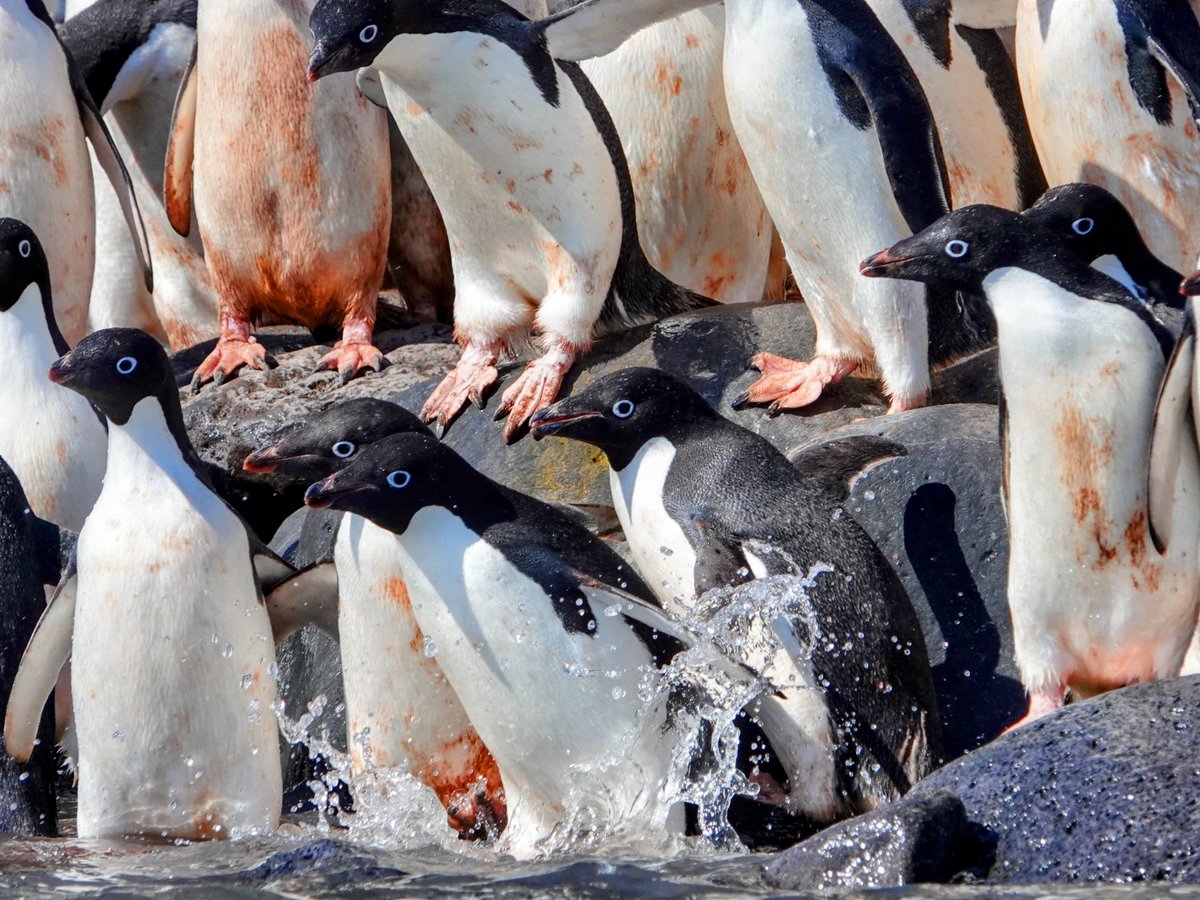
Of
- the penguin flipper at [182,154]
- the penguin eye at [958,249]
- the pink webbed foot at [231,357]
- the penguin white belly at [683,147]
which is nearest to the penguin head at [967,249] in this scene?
the penguin eye at [958,249]

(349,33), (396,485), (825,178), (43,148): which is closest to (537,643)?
(396,485)

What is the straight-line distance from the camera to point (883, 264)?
3.78m

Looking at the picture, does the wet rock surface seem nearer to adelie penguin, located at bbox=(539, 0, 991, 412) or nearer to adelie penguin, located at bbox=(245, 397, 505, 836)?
adelie penguin, located at bbox=(245, 397, 505, 836)

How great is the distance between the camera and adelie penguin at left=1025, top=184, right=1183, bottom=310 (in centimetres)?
388

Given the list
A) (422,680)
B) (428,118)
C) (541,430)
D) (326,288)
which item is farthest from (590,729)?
(326,288)

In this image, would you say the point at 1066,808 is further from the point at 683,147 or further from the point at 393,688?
the point at 683,147

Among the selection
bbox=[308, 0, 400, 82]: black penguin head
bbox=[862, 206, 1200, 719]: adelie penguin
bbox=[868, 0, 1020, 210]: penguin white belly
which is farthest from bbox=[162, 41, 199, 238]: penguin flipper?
bbox=[862, 206, 1200, 719]: adelie penguin

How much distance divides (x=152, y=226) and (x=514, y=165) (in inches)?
77.8

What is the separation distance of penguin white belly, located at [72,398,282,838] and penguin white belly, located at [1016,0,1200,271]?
7.57ft

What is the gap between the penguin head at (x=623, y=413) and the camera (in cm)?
392

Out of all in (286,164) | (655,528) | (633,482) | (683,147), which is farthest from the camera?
(286,164)

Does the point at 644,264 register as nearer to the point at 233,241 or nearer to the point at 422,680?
the point at 233,241

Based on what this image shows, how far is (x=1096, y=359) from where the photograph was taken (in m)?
3.56

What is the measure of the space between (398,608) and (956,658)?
1.16 metres
